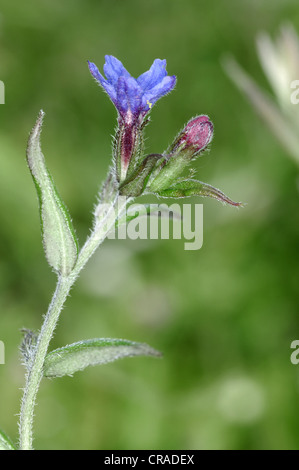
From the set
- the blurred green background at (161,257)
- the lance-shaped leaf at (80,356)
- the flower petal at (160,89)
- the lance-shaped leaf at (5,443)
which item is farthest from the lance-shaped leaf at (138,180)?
the blurred green background at (161,257)

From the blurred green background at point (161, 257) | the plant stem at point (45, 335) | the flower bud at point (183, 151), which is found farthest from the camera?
the blurred green background at point (161, 257)

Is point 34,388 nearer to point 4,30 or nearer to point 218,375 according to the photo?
point 218,375

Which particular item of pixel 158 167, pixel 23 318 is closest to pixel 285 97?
pixel 158 167

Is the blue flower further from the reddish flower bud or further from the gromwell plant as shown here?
the reddish flower bud

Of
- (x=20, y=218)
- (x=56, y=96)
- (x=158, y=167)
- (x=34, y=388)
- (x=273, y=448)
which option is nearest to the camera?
(x=34, y=388)

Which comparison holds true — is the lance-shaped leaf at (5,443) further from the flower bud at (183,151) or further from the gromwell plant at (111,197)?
the flower bud at (183,151)

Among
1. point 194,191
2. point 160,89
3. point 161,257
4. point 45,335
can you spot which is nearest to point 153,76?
point 160,89
